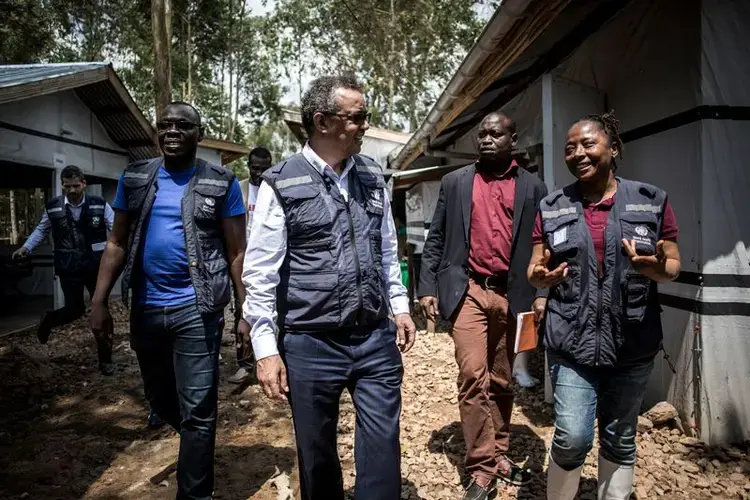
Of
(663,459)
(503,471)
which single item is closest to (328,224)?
(503,471)

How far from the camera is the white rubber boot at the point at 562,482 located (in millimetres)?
2520

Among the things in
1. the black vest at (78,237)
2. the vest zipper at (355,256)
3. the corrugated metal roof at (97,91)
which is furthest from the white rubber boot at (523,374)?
the corrugated metal roof at (97,91)

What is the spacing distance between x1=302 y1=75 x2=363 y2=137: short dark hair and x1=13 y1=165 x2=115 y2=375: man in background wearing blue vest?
4.52m

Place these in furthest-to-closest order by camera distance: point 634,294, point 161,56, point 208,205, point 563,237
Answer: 1. point 161,56
2. point 208,205
3. point 563,237
4. point 634,294

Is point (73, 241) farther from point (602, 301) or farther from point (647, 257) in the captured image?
point (647, 257)

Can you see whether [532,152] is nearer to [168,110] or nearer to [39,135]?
Answer: [168,110]

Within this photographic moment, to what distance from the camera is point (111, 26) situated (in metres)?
24.1

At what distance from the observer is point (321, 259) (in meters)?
2.18

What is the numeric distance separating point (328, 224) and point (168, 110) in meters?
1.40

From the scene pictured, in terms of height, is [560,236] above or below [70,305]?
above

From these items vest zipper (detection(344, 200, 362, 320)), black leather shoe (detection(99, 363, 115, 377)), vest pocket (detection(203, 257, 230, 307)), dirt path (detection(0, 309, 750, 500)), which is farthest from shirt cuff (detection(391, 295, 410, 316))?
black leather shoe (detection(99, 363, 115, 377))

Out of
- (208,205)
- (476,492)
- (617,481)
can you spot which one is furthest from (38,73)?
(617,481)

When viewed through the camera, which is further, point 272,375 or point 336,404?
point 336,404

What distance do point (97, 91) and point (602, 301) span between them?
1012 centimetres
